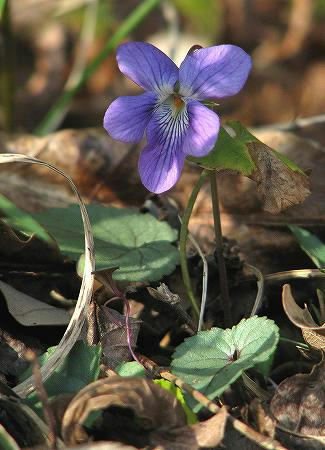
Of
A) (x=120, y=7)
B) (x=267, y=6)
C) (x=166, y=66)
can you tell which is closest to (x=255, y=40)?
(x=267, y=6)

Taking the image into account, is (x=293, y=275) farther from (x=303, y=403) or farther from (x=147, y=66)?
(x=147, y=66)

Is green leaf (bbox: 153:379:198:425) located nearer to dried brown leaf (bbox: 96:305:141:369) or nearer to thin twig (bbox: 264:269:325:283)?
dried brown leaf (bbox: 96:305:141:369)

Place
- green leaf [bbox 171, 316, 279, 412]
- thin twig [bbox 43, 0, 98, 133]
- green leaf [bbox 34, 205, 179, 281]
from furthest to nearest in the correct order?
thin twig [bbox 43, 0, 98, 133] → green leaf [bbox 34, 205, 179, 281] → green leaf [bbox 171, 316, 279, 412]

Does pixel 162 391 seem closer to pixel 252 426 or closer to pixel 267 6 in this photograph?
pixel 252 426

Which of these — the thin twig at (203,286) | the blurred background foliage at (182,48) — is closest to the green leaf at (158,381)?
the thin twig at (203,286)

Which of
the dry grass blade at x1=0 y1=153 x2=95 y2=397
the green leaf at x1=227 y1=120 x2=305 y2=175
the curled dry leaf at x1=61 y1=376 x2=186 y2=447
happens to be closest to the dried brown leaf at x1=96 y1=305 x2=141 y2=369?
the dry grass blade at x1=0 y1=153 x2=95 y2=397

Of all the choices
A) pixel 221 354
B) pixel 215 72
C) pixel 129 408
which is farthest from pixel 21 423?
pixel 215 72
